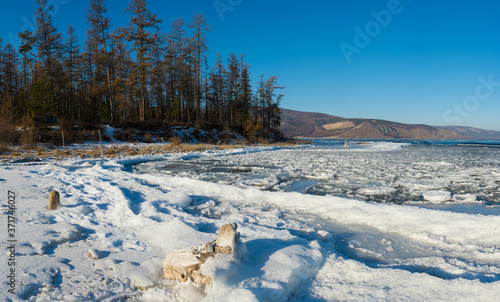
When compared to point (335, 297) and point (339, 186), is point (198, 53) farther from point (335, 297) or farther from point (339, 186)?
point (335, 297)

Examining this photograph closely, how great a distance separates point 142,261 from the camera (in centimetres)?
261

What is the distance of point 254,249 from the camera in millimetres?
2666

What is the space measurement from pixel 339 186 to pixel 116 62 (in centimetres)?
3218

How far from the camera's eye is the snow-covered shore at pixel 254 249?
2041mm

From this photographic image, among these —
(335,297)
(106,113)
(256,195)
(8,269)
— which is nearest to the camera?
(335,297)

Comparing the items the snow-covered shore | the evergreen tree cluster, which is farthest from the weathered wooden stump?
the evergreen tree cluster

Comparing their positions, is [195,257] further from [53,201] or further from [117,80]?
[117,80]

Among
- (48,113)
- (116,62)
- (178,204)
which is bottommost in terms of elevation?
(178,204)

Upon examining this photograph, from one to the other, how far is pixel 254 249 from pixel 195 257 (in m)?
0.67

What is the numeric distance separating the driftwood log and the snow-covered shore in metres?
0.08

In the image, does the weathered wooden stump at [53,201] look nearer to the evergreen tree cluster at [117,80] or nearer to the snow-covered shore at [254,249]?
the snow-covered shore at [254,249]

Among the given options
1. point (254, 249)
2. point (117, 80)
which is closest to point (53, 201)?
point (254, 249)

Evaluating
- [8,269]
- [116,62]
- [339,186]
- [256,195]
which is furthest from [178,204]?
[116,62]

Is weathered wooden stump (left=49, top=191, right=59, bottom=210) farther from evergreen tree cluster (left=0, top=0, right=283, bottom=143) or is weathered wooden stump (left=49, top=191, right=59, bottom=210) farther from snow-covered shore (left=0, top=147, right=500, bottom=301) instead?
evergreen tree cluster (left=0, top=0, right=283, bottom=143)
